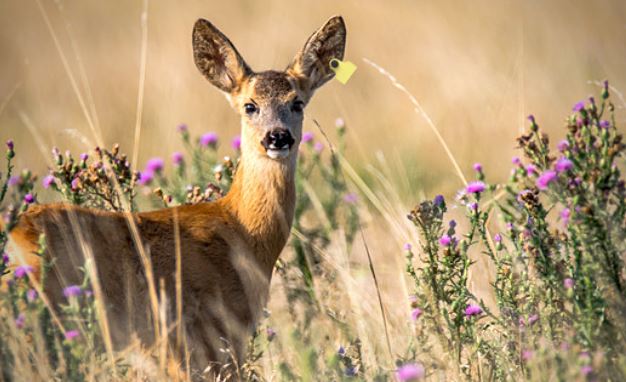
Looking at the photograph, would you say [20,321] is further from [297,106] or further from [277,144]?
[297,106]

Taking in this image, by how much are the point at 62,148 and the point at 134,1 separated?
5.25m

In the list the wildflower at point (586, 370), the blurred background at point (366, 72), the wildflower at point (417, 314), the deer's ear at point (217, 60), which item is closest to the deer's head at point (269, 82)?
the deer's ear at point (217, 60)

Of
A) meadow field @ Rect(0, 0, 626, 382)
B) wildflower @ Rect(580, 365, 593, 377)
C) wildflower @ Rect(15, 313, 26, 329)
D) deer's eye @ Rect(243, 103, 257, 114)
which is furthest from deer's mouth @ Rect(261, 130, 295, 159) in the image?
wildflower @ Rect(580, 365, 593, 377)

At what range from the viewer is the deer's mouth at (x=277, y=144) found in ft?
19.8

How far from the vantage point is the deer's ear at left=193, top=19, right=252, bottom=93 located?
656 cm

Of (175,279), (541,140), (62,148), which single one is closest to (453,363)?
(541,140)

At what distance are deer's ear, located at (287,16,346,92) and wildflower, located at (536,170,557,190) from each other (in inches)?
95.8

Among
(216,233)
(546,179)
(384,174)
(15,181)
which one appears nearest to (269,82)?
(216,233)

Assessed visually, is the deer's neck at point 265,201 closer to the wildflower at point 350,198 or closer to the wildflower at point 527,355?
the wildflower at point 350,198

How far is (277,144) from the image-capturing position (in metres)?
6.04

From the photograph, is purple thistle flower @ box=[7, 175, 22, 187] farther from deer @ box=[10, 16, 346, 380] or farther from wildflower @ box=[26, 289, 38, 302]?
wildflower @ box=[26, 289, 38, 302]

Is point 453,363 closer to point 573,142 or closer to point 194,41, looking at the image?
point 573,142

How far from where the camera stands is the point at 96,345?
513 cm

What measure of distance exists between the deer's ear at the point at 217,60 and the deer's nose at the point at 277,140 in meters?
0.68
